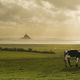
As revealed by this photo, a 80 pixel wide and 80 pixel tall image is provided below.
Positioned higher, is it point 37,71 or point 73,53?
point 73,53

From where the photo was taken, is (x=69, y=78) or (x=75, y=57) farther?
(x=75, y=57)

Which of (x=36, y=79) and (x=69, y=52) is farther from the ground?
(x=69, y=52)

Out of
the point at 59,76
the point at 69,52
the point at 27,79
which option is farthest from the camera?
the point at 69,52

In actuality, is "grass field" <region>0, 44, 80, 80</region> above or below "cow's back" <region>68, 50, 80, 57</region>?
below

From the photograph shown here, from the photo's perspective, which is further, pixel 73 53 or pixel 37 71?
pixel 73 53

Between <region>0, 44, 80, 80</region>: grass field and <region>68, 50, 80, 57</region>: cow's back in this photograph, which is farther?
<region>68, 50, 80, 57</region>: cow's back

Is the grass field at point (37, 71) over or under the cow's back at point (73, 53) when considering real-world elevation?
under

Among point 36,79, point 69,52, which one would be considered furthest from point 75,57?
point 36,79

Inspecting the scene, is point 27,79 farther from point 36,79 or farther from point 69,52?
point 69,52

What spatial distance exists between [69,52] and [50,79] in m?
9.17

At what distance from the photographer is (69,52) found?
30.9 meters

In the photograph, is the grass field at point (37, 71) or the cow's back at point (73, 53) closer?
the grass field at point (37, 71)

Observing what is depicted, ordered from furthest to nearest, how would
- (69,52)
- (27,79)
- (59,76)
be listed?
(69,52) → (59,76) → (27,79)

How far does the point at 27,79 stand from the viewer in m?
22.3
